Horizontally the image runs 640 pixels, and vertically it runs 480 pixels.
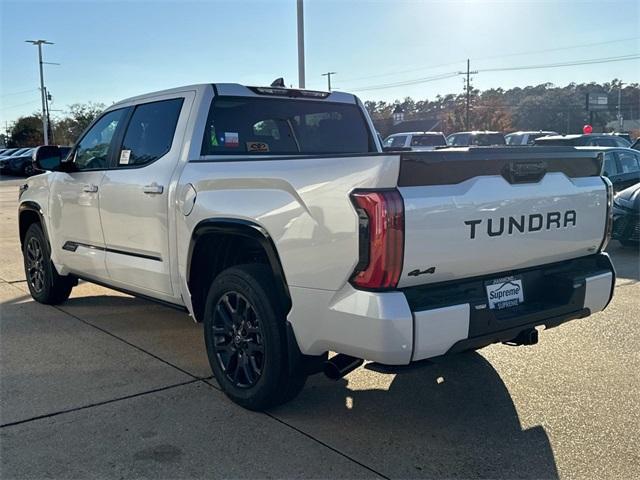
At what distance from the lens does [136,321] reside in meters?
5.85

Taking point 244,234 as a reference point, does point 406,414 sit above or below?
below

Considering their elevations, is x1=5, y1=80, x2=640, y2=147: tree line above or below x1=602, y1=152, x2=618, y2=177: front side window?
above

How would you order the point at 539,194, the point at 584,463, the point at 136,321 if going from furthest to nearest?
the point at 136,321 → the point at 539,194 → the point at 584,463

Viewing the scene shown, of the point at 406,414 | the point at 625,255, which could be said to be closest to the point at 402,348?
the point at 406,414

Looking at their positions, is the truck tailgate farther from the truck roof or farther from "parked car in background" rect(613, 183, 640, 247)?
"parked car in background" rect(613, 183, 640, 247)

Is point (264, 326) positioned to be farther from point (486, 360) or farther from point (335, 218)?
point (486, 360)

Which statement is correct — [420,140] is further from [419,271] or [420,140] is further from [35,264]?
[419,271]

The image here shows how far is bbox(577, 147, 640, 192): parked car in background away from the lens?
461 inches

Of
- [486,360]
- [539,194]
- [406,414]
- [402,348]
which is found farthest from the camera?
[486,360]

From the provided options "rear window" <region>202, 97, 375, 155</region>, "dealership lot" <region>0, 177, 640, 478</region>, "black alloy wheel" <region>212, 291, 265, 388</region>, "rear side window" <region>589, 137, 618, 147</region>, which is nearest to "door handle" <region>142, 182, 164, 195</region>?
"rear window" <region>202, 97, 375, 155</region>

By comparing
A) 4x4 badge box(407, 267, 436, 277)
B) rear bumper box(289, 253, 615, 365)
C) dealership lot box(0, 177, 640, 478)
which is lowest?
dealership lot box(0, 177, 640, 478)

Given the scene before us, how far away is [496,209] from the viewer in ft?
10.8

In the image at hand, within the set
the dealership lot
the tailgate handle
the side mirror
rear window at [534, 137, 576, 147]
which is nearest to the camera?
the dealership lot

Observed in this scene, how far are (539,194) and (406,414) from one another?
149cm
